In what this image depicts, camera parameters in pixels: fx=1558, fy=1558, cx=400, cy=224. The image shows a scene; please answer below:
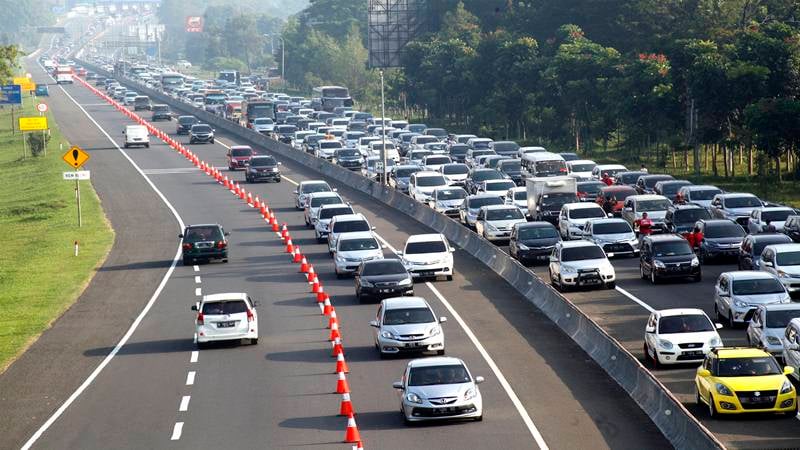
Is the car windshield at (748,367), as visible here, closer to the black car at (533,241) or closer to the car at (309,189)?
the black car at (533,241)

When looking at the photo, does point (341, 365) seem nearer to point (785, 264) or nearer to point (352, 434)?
point (352, 434)

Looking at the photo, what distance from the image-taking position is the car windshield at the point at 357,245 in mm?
55625

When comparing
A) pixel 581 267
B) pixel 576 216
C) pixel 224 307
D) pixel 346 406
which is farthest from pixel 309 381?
pixel 576 216

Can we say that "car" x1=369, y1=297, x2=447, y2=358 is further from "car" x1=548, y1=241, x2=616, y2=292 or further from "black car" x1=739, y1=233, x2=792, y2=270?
"black car" x1=739, y1=233, x2=792, y2=270

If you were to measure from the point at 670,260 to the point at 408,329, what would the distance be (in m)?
14.2

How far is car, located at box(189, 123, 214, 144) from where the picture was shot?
120m

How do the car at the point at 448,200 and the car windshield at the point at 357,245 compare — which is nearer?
the car windshield at the point at 357,245

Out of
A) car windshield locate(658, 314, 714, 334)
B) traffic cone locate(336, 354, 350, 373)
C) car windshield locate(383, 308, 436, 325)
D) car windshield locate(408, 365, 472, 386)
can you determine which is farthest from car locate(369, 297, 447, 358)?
car windshield locate(408, 365, 472, 386)

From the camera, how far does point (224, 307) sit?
42.6m

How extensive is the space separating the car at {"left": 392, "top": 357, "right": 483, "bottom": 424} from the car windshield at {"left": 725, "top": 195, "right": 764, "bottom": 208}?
33.0 m

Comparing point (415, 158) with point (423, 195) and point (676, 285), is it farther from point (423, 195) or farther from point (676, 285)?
point (676, 285)

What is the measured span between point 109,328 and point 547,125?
75549mm

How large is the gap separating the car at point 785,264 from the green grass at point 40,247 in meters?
22.2

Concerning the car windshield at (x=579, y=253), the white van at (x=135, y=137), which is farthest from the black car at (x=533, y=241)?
the white van at (x=135, y=137)
